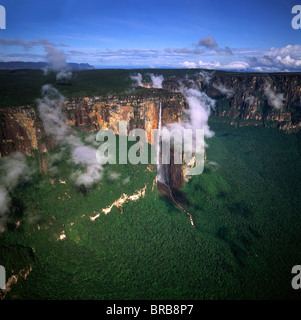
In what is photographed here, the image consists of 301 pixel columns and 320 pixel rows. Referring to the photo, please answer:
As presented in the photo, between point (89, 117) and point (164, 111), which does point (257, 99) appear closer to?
point (164, 111)

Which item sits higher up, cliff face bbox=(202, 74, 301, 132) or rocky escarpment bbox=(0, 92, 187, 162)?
cliff face bbox=(202, 74, 301, 132)

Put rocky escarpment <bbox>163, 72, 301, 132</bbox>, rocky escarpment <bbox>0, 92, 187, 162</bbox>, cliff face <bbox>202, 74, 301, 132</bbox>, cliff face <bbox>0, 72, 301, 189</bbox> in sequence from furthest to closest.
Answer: rocky escarpment <bbox>163, 72, 301, 132</bbox>
cliff face <bbox>202, 74, 301, 132</bbox>
cliff face <bbox>0, 72, 301, 189</bbox>
rocky escarpment <bbox>0, 92, 187, 162</bbox>

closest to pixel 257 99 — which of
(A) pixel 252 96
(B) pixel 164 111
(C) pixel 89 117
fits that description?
(A) pixel 252 96

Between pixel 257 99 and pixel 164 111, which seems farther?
pixel 257 99

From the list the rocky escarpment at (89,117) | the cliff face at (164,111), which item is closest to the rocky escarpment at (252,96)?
the cliff face at (164,111)

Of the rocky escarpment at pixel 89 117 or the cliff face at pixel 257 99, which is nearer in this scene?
the rocky escarpment at pixel 89 117

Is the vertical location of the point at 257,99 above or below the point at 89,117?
above

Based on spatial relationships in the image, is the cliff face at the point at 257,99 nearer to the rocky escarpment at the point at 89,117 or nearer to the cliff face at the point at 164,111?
the cliff face at the point at 164,111

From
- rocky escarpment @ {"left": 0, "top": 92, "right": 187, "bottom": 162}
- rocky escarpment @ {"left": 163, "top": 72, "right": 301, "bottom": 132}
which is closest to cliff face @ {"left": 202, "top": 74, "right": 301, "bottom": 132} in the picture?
rocky escarpment @ {"left": 163, "top": 72, "right": 301, "bottom": 132}

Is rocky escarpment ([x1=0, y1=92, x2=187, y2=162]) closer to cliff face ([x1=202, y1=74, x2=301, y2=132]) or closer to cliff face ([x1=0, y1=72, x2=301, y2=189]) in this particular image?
cliff face ([x1=0, y1=72, x2=301, y2=189])

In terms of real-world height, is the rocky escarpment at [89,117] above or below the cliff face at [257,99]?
below

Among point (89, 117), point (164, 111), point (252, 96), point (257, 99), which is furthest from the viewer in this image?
point (252, 96)
